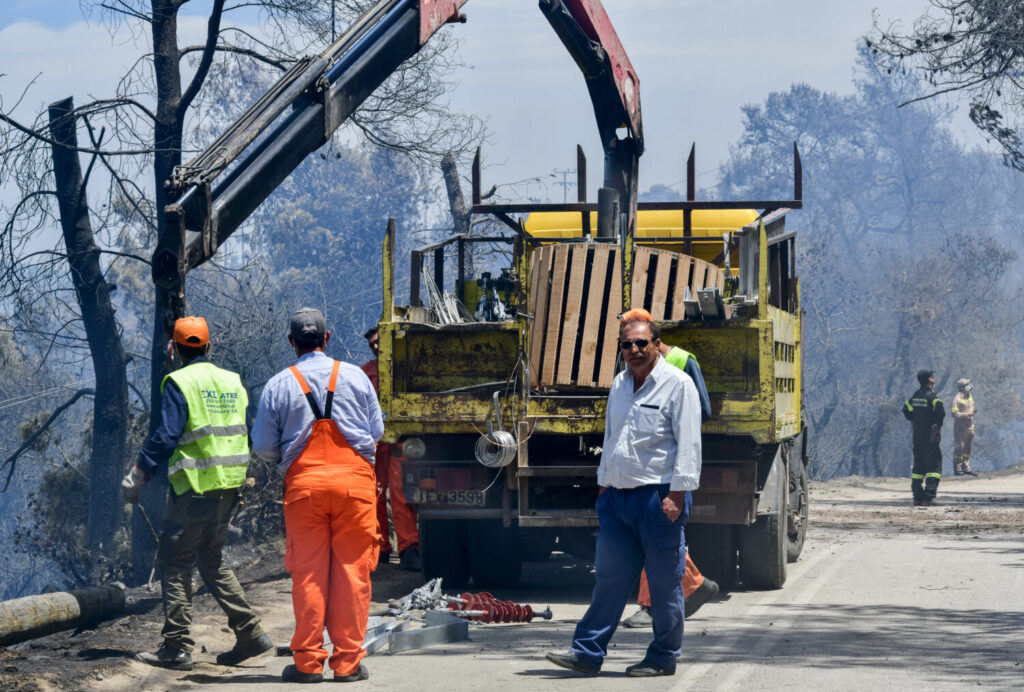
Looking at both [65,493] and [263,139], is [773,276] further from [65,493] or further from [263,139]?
[65,493]

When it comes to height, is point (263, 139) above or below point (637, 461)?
above

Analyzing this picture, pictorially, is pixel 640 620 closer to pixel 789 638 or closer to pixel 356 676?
pixel 789 638

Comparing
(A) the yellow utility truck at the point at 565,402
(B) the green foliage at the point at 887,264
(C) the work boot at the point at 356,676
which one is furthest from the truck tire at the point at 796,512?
(B) the green foliage at the point at 887,264

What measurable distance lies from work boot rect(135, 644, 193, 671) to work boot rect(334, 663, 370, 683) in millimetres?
939

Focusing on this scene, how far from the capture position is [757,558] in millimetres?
10484

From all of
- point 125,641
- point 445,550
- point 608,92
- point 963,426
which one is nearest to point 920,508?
point 608,92

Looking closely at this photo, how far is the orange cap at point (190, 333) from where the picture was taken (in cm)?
757

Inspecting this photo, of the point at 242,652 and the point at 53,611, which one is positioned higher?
the point at 53,611

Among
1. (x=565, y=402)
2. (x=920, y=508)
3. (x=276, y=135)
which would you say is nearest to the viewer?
(x=276, y=135)

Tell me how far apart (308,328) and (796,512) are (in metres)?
6.68

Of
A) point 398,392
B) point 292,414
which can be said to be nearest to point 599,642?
point 292,414

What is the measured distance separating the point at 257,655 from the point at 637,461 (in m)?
2.42

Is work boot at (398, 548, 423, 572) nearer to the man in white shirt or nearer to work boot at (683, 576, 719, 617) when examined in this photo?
work boot at (683, 576, 719, 617)

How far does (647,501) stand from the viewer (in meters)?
6.96
